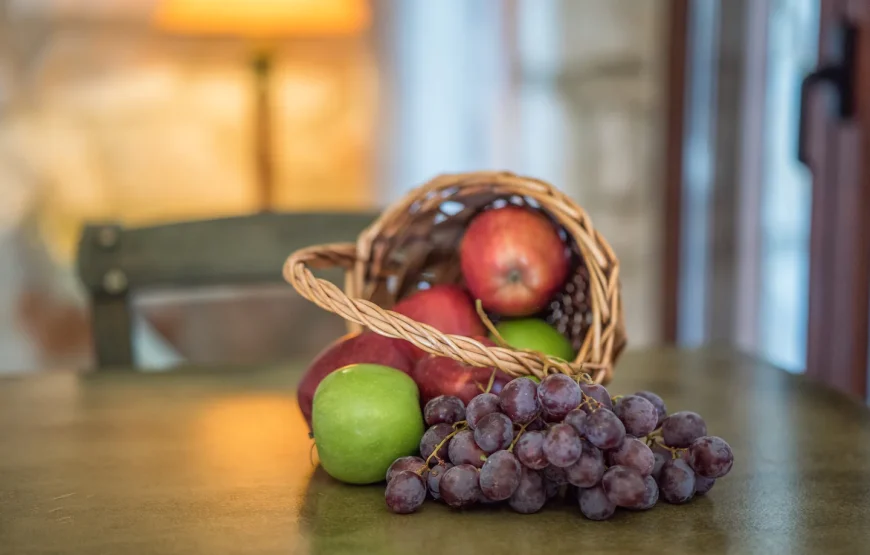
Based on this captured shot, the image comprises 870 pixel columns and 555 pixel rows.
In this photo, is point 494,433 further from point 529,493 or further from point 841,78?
point 841,78

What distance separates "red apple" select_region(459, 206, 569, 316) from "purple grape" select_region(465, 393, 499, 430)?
0.18 m

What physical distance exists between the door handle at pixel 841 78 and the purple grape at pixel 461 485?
3.25ft

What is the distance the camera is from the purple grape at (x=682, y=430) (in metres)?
0.62

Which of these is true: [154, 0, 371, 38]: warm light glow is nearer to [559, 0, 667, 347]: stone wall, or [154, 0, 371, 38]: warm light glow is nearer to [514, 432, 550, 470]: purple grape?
[559, 0, 667, 347]: stone wall

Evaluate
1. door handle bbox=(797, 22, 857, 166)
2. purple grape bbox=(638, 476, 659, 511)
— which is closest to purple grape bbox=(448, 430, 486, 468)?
purple grape bbox=(638, 476, 659, 511)

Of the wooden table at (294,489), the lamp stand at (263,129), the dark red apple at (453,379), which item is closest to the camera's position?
the wooden table at (294,489)

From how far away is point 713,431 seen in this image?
79 cm

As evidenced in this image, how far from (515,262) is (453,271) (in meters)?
0.15

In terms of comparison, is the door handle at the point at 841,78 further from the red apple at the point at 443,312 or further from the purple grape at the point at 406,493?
the purple grape at the point at 406,493

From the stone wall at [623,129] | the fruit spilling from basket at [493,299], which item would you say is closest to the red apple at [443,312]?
the fruit spilling from basket at [493,299]

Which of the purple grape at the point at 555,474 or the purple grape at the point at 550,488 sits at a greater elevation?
the purple grape at the point at 555,474

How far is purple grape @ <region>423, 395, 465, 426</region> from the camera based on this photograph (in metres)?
0.62

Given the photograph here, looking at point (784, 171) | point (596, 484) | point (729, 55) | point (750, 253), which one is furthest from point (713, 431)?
point (729, 55)

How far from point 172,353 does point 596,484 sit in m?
1.92
